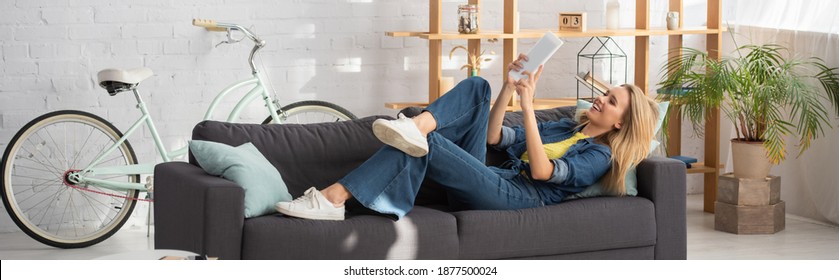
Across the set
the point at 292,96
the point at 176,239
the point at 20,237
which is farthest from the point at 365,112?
the point at 176,239

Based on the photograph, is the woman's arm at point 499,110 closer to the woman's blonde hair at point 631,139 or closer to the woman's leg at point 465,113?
the woman's leg at point 465,113

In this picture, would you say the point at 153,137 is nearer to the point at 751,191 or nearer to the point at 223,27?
the point at 223,27

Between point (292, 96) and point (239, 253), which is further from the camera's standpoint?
point (292, 96)

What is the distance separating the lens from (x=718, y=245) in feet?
16.3

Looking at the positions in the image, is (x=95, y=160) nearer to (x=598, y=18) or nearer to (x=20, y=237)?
(x=20, y=237)

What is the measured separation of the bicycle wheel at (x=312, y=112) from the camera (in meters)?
5.29

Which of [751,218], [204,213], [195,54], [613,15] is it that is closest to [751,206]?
[751,218]

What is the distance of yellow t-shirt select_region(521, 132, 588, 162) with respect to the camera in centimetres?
397

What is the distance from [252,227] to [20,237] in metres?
2.15

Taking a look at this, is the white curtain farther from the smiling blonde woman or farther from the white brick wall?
the smiling blonde woman

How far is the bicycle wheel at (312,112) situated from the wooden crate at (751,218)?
1.81 metres

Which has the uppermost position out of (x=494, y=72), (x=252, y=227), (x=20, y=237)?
(x=494, y=72)

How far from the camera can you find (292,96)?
18.0 ft

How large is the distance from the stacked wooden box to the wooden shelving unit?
0.35 m
